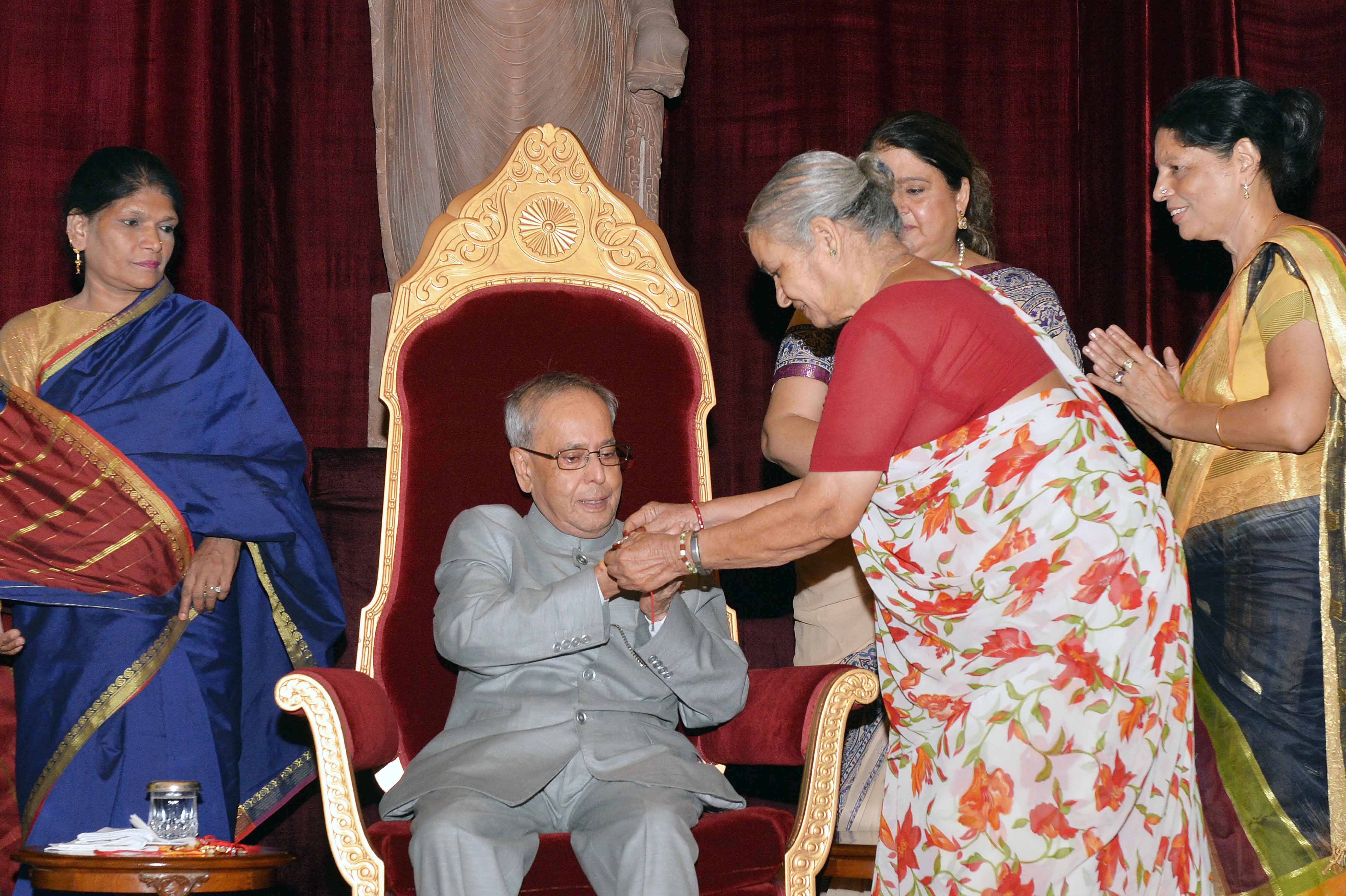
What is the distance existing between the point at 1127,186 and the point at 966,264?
1.60m

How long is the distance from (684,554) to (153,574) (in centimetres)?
128

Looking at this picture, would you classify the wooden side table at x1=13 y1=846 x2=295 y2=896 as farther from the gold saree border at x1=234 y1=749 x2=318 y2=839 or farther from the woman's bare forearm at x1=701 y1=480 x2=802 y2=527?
the woman's bare forearm at x1=701 y1=480 x2=802 y2=527

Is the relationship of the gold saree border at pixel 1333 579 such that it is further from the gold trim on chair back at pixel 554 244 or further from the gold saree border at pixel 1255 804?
the gold trim on chair back at pixel 554 244

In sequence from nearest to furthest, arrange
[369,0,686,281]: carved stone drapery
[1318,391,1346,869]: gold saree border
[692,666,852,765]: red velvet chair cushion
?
[692,666,852,765]: red velvet chair cushion, [1318,391,1346,869]: gold saree border, [369,0,686,281]: carved stone drapery

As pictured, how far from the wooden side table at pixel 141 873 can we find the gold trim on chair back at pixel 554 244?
995 mm

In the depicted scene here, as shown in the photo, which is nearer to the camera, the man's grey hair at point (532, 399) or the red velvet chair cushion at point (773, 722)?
the red velvet chair cushion at point (773, 722)

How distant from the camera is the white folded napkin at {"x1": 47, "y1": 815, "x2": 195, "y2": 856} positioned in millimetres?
2205

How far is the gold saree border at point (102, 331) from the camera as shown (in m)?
2.99

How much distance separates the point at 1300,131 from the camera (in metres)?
2.80

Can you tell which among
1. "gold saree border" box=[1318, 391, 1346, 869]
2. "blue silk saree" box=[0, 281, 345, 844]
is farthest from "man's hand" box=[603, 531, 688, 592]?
"gold saree border" box=[1318, 391, 1346, 869]

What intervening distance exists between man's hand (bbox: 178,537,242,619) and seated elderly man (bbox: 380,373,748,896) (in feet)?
1.90

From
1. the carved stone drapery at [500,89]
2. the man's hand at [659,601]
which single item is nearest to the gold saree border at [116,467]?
the man's hand at [659,601]

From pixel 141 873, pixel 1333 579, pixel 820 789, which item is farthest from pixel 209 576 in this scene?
pixel 1333 579

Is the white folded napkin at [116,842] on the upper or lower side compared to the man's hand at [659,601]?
lower
